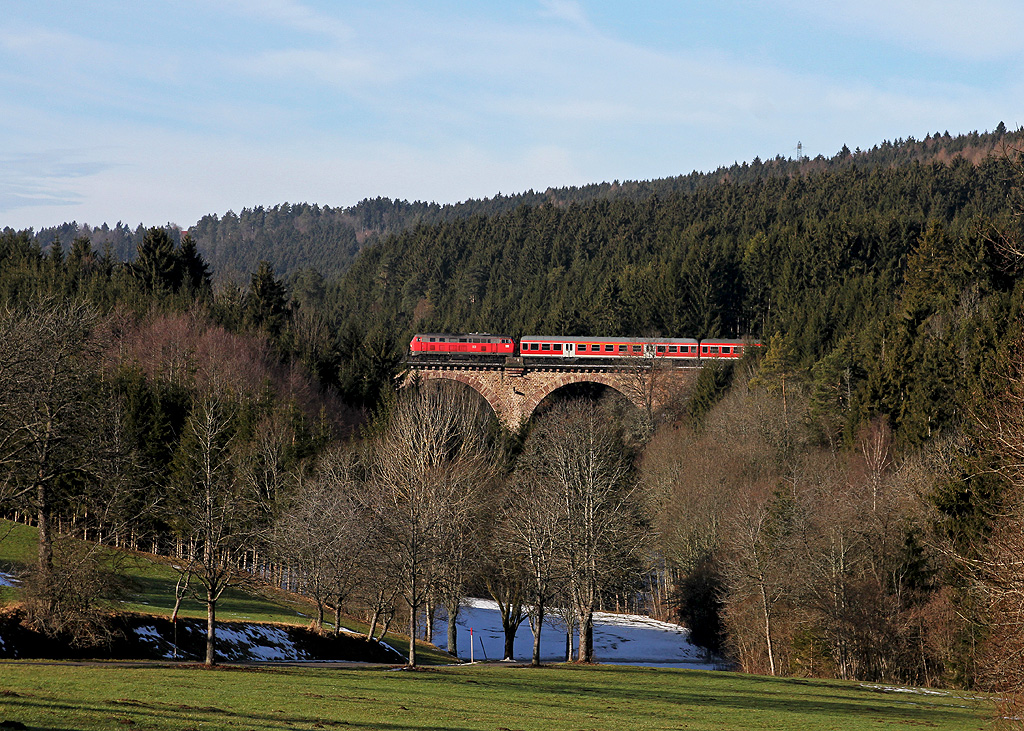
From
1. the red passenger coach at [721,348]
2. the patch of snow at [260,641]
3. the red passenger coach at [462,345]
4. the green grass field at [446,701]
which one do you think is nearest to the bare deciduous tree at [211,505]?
the patch of snow at [260,641]

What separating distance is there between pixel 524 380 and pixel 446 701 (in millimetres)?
68556

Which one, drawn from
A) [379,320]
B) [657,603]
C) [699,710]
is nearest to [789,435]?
[657,603]

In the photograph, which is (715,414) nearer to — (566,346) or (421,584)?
(566,346)

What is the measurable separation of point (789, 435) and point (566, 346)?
30402 millimetres

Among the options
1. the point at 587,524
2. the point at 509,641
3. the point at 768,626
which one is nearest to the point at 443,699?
the point at 587,524

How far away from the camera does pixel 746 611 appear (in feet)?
137

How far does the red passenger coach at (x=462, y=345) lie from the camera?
3595 inches

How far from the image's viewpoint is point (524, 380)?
295 ft

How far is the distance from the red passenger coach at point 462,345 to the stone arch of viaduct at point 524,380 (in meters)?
2.67

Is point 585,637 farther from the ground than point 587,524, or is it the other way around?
point 587,524

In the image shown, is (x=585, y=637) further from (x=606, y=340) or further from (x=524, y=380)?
(x=606, y=340)

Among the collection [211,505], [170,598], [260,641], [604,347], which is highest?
[604,347]

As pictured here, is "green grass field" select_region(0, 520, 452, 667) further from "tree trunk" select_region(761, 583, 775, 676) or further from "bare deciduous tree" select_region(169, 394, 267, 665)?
"tree trunk" select_region(761, 583, 775, 676)

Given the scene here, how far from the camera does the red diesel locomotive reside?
90.0 m
